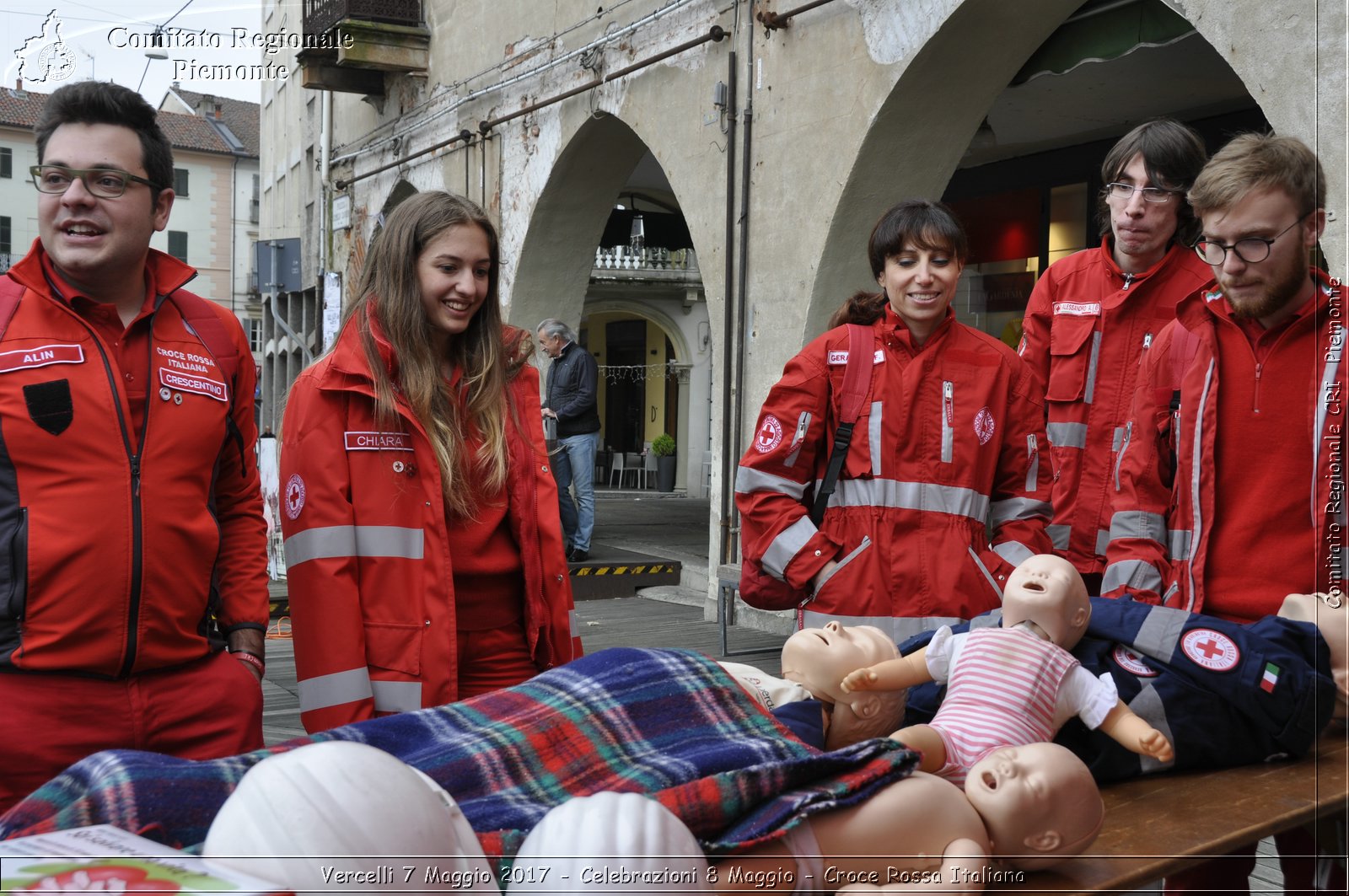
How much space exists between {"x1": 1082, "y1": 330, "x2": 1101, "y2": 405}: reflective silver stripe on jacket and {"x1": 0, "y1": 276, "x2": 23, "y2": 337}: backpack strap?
10.1ft

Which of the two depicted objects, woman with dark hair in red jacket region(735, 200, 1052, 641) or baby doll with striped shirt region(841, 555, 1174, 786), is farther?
woman with dark hair in red jacket region(735, 200, 1052, 641)

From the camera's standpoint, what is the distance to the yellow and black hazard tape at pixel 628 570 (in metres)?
10.4

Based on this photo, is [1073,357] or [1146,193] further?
[1073,357]

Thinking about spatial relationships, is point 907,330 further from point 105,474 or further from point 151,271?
point 105,474

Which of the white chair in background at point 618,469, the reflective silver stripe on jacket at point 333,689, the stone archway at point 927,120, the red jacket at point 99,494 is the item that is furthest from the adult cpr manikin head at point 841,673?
the white chair in background at point 618,469

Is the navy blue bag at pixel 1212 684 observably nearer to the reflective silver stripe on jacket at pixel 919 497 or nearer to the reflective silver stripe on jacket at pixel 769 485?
the reflective silver stripe on jacket at pixel 919 497

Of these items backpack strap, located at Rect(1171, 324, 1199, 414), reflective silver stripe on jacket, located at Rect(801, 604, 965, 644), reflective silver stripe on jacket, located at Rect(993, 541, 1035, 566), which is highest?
backpack strap, located at Rect(1171, 324, 1199, 414)

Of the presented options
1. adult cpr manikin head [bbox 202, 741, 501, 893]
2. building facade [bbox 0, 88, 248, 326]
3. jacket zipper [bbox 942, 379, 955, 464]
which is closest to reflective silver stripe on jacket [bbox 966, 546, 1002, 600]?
jacket zipper [bbox 942, 379, 955, 464]

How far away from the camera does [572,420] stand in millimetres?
10961

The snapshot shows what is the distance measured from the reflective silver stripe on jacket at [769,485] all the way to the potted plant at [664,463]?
20.9m

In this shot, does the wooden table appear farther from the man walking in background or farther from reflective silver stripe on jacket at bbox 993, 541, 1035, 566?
the man walking in background

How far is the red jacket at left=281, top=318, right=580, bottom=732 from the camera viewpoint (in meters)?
2.78

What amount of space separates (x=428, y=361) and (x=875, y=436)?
1260 millimetres

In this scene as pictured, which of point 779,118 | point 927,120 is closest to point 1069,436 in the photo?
point 927,120
